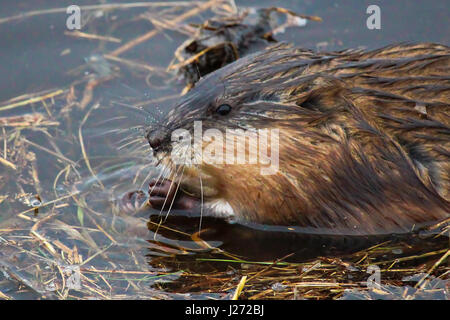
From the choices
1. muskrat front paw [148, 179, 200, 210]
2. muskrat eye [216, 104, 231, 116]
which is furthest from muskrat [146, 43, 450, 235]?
muskrat front paw [148, 179, 200, 210]

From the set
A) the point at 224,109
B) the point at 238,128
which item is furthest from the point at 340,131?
the point at 224,109

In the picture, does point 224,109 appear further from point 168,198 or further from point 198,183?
point 168,198

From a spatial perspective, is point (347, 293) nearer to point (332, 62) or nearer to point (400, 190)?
point (400, 190)

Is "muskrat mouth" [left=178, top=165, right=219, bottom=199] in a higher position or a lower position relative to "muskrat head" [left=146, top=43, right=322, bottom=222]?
lower

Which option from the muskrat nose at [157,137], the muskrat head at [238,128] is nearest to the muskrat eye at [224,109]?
the muskrat head at [238,128]

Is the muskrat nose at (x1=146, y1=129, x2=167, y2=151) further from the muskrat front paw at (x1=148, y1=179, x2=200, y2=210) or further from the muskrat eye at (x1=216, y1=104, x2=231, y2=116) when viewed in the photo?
the muskrat front paw at (x1=148, y1=179, x2=200, y2=210)
